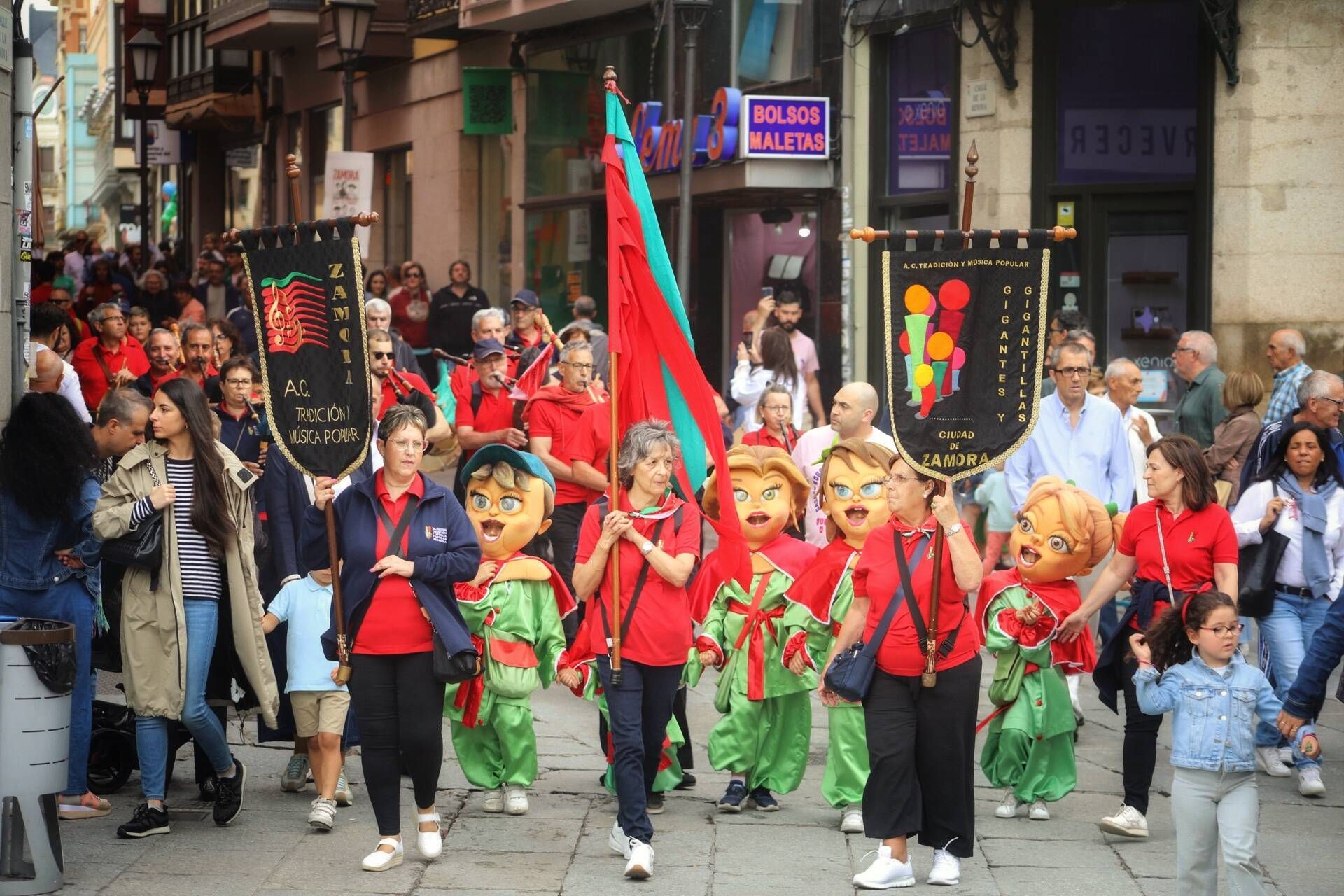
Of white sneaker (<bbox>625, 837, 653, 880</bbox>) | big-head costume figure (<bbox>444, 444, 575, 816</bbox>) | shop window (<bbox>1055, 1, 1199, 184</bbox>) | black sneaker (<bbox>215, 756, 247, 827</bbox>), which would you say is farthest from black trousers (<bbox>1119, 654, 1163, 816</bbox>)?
shop window (<bbox>1055, 1, 1199, 184</bbox>)

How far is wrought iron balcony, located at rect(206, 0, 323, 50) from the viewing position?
29.1 meters

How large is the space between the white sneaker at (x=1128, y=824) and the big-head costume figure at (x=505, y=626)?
8.08 feet

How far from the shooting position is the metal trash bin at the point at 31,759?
6.92 metres

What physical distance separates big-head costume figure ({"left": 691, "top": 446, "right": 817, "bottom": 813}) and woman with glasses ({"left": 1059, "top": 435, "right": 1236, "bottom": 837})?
1.23 metres

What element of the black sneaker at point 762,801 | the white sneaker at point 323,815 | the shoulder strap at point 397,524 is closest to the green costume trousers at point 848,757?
the black sneaker at point 762,801

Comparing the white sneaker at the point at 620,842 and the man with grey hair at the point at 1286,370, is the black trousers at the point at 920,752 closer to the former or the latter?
the white sneaker at the point at 620,842

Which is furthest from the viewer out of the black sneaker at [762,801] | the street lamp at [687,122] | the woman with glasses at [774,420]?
the street lamp at [687,122]

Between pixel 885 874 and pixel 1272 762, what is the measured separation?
307 cm

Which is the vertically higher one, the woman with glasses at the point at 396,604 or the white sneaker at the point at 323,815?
the woman with glasses at the point at 396,604

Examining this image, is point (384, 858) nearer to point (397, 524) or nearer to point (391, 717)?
point (391, 717)

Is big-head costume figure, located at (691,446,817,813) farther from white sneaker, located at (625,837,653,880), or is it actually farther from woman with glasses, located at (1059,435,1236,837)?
A: woman with glasses, located at (1059,435,1236,837)

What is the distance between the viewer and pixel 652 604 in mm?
7633

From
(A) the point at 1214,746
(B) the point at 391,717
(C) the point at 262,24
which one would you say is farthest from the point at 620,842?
(C) the point at 262,24

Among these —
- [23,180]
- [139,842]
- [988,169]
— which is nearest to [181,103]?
[988,169]
